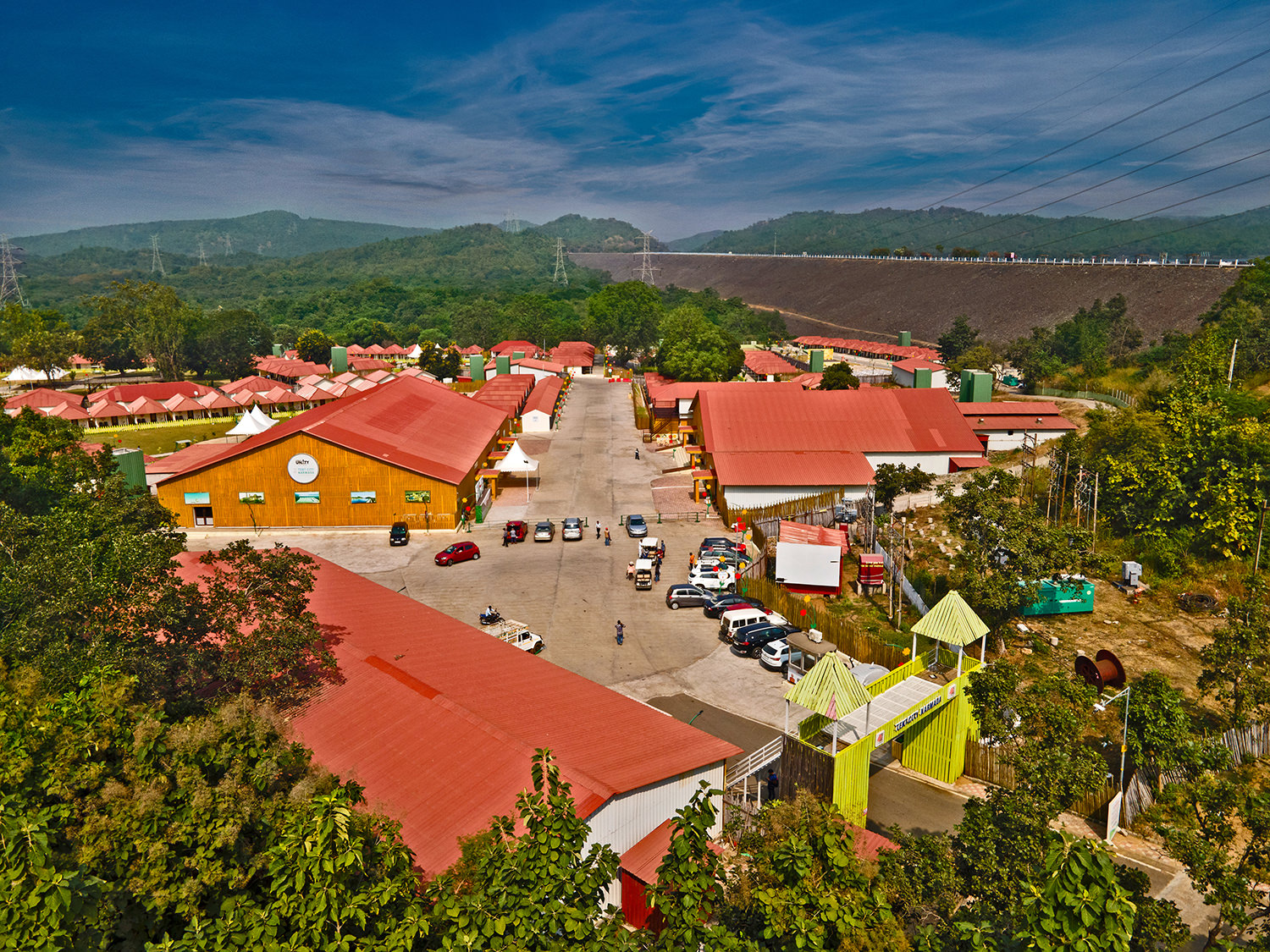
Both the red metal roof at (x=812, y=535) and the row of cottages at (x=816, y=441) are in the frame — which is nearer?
the red metal roof at (x=812, y=535)

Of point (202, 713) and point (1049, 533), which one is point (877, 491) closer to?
Answer: point (1049, 533)

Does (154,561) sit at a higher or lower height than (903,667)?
higher

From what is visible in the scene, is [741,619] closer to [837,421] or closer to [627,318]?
[837,421]

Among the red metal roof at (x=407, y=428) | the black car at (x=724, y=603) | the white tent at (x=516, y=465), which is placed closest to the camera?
the black car at (x=724, y=603)

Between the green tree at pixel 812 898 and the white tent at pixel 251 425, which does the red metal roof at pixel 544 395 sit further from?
the green tree at pixel 812 898

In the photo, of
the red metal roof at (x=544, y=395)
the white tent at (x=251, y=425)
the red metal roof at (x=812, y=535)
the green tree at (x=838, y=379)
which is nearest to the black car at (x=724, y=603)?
the red metal roof at (x=812, y=535)

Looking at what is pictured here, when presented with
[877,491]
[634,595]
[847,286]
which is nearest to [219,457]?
[634,595]

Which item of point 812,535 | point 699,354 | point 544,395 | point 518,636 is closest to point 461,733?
point 518,636
